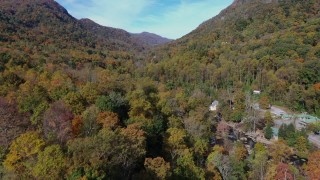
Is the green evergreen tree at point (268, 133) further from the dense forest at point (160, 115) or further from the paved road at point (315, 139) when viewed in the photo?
the paved road at point (315, 139)

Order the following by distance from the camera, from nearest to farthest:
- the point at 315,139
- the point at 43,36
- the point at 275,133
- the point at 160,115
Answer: the point at 160,115 < the point at 315,139 < the point at 275,133 < the point at 43,36

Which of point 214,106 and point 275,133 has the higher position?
point 214,106

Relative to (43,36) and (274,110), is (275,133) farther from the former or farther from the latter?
(43,36)

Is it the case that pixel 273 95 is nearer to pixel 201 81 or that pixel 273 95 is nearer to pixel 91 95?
pixel 201 81

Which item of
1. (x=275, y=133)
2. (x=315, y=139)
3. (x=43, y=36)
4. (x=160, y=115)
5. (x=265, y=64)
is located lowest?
(x=315, y=139)

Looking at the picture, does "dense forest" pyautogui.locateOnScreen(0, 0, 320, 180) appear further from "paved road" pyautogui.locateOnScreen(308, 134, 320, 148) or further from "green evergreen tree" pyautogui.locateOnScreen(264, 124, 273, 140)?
"green evergreen tree" pyautogui.locateOnScreen(264, 124, 273, 140)

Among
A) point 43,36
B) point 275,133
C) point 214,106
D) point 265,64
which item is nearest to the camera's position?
point 275,133

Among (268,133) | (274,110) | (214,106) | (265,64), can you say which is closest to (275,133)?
(268,133)

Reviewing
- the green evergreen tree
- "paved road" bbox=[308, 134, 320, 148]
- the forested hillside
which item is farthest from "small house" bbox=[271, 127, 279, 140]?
the forested hillside
